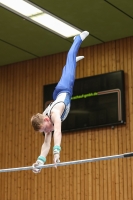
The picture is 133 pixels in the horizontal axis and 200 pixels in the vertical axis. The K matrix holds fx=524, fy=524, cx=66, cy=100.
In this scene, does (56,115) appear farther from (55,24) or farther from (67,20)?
(55,24)

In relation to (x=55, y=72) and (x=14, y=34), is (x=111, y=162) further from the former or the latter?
(x=14, y=34)

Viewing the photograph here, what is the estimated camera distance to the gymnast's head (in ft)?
26.0

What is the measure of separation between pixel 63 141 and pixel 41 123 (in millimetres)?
5479

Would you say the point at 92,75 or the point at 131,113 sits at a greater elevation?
the point at 92,75

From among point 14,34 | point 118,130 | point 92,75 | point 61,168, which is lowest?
point 61,168

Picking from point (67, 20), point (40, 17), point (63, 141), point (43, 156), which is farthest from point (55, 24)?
point (43, 156)

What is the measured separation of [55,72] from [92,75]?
1.21 metres

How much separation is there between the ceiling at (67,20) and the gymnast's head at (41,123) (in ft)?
13.1

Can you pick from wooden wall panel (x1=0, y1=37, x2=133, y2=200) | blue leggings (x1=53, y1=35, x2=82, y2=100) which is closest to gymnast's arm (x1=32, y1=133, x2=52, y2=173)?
blue leggings (x1=53, y1=35, x2=82, y2=100)

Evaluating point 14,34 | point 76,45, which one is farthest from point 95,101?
point 76,45

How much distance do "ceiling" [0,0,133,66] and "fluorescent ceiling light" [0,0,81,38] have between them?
0.15m

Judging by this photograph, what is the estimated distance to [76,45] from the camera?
9.00m

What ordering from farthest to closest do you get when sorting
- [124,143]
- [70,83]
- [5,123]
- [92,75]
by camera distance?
1. [5,123]
2. [92,75]
3. [124,143]
4. [70,83]

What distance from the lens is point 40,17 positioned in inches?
476
